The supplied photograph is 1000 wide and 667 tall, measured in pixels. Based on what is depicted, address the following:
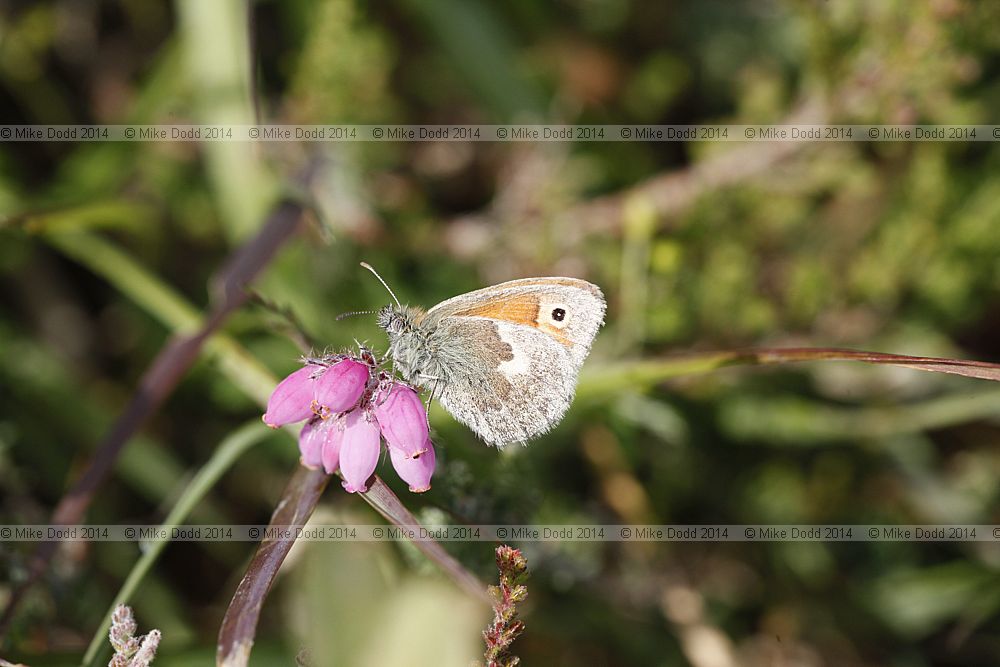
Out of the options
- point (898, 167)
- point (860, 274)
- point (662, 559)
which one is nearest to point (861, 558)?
point (662, 559)

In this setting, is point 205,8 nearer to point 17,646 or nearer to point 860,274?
point 17,646

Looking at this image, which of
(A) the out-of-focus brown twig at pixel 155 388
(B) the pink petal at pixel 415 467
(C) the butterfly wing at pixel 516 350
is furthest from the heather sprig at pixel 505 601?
(A) the out-of-focus brown twig at pixel 155 388

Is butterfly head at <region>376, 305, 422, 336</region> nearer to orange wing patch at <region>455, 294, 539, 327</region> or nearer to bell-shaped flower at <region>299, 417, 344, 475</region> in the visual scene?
orange wing patch at <region>455, 294, 539, 327</region>

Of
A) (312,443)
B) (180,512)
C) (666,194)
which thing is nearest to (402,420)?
(312,443)

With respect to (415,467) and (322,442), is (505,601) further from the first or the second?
(322,442)

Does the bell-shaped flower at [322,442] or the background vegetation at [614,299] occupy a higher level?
the background vegetation at [614,299]

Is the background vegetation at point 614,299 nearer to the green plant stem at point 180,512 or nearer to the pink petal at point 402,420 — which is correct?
the green plant stem at point 180,512

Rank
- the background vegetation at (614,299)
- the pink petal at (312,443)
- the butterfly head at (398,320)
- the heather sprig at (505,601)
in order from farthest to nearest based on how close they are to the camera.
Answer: the background vegetation at (614,299) → the butterfly head at (398,320) → the pink petal at (312,443) → the heather sprig at (505,601)
